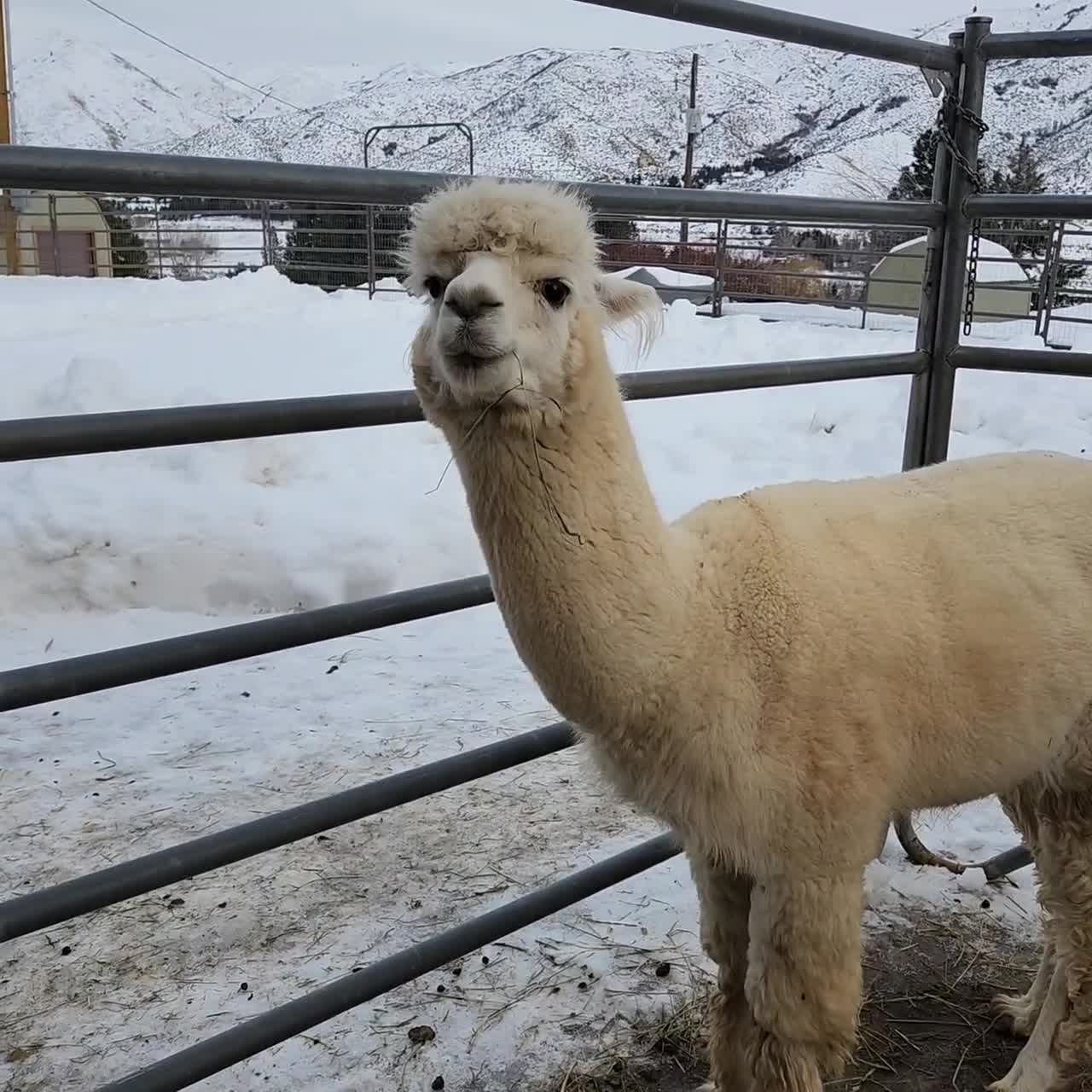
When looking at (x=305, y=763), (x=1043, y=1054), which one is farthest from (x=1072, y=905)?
(x=305, y=763)

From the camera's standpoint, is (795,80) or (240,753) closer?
(240,753)

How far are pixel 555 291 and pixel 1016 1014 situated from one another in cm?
215

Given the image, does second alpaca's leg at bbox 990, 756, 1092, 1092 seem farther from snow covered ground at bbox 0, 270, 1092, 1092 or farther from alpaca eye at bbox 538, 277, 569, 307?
alpaca eye at bbox 538, 277, 569, 307

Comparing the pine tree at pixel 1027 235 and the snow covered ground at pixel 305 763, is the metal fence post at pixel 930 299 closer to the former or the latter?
the pine tree at pixel 1027 235

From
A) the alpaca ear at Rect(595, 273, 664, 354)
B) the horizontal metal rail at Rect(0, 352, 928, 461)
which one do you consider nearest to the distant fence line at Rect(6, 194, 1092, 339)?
the horizontal metal rail at Rect(0, 352, 928, 461)

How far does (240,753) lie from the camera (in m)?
4.07

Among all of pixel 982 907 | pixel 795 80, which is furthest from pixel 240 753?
pixel 795 80

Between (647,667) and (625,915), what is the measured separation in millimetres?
1631

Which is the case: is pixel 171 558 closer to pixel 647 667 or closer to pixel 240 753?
pixel 240 753

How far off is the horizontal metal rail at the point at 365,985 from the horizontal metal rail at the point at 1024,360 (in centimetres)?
153

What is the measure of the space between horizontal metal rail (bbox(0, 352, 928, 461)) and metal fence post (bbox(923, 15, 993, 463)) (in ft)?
3.03

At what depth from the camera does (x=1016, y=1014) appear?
2.70 metres

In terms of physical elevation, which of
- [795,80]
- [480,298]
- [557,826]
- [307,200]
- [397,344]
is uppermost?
[795,80]

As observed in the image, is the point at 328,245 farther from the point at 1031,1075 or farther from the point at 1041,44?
the point at 1031,1075
